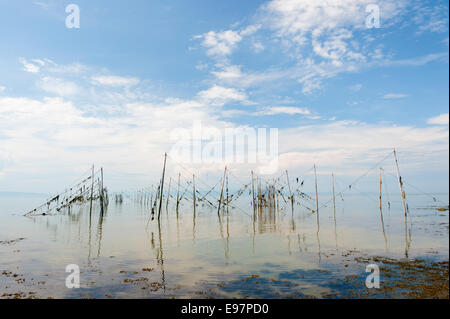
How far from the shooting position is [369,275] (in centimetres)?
1464

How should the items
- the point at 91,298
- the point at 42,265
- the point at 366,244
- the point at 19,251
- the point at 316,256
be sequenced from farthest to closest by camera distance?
A: the point at 366,244, the point at 19,251, the point at 316,256, the point at 42,265, the point at 91,298

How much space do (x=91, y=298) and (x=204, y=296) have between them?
5160mm

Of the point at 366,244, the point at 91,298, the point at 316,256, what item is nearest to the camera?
the point at 91,298

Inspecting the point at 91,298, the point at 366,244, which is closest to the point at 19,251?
the point at 91,298

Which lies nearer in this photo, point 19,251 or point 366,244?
point 19,251

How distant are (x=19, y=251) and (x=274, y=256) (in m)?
20.9

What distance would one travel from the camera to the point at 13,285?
13.6m

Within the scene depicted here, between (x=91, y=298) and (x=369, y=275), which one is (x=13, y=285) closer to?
(x=91, y=298)
